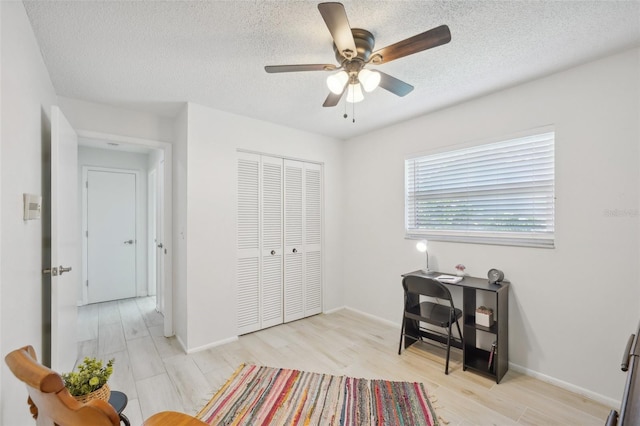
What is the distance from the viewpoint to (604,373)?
2012 millimetres

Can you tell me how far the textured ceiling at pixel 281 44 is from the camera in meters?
1.54

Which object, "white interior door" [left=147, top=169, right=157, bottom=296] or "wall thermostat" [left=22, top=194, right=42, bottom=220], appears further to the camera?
"white interior door" [left=147, top=169, right=157, bottom=296]

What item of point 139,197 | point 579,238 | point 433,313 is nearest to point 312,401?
point 433,313

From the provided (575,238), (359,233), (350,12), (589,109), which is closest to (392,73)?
(350,12)

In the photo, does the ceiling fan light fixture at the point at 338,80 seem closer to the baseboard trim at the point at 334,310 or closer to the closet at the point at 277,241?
the closet at the point at 277,241

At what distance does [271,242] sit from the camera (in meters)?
3.46

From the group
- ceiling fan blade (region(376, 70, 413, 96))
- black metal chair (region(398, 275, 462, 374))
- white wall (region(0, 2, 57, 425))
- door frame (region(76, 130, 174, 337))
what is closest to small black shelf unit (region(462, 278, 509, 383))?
black metal chair (region(398, 275, 462, 374))

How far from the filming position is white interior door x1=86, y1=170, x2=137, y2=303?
14.6 ft

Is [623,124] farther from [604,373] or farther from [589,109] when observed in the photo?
[604,373]

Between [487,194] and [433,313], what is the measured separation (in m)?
1.24

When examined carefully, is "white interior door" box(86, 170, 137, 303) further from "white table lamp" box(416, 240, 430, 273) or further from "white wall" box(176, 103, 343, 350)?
"white table lamp" box(416, 240, 430, 273)

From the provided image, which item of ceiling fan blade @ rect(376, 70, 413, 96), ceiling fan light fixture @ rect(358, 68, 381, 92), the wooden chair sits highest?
ceiling fan blade @ rect(376, 70, 413, 96)

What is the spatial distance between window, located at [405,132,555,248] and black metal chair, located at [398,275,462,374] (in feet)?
2.22

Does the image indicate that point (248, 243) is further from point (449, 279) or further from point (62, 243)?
point (449, 279)
